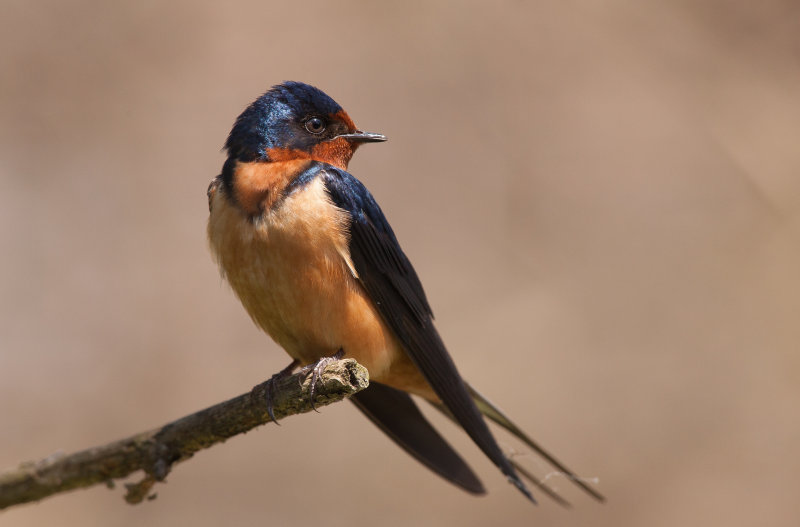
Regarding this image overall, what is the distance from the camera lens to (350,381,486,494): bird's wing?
2.62m

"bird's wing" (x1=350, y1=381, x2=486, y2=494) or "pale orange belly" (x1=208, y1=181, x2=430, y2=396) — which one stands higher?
"pale orange belly" (x1=208, y1=181, x2=430, y2=396)

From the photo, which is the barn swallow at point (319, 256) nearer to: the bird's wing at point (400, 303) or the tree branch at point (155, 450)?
the bird's wing at point (400, 303)

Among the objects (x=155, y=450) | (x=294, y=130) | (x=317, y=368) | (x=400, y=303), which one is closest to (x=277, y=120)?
(x=294, y=130)

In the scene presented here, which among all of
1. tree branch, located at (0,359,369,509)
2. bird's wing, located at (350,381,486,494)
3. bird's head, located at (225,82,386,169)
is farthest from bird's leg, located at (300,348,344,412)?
bird's head, located at (225,82,386,169)

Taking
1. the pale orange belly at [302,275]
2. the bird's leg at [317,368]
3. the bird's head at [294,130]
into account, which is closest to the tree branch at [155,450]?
the bird's leg at [317,368]

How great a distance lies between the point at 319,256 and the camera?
2221 mm

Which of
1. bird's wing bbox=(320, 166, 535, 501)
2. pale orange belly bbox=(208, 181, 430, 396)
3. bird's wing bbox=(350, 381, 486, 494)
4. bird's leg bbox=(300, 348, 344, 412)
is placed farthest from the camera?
bird's wing bbox=(350, 381, 486, 494)

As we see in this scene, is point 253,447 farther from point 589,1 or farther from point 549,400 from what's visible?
point 589,1

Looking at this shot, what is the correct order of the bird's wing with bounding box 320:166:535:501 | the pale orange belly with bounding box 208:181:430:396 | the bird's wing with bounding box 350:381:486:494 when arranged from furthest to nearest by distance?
the bird's wing with bounding box 350:381:486:494
the bird's wing with bounding box 320:166:535:501
the pale orange belly with bounding box 208:181:430:396

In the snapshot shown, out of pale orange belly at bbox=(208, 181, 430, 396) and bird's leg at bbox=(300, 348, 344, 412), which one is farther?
pale orange belly at bbox=(208, 181, 430, 396)

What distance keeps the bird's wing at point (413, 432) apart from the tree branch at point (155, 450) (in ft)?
1.82

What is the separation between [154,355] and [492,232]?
174cm

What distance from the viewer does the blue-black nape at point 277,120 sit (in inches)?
93.5

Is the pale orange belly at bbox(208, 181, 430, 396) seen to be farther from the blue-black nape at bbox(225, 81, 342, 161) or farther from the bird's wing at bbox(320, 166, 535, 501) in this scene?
the blue-black nape at bbox(225, 81, 342, 161)
